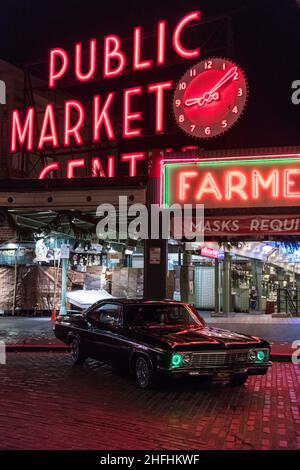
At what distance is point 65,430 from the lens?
625cm

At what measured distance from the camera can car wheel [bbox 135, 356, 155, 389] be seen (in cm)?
827

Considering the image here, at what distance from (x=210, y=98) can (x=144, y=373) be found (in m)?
9.80

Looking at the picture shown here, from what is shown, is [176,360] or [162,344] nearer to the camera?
[176,360]

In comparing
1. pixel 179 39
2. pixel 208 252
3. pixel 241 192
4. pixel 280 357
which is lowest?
pixel 280 357

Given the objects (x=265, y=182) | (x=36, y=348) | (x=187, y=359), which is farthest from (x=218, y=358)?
(x=265, y=182)

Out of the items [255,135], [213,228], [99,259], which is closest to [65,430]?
[213,228]

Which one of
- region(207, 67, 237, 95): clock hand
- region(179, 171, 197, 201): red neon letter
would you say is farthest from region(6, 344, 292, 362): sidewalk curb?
region(207, 67, 237, 95): clock hand

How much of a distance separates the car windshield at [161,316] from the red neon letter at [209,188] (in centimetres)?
539

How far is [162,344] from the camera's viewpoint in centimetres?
814

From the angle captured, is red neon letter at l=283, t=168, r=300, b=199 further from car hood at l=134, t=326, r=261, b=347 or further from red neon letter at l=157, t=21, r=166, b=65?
red neon letter at l=157, t=21, r=166, b=65

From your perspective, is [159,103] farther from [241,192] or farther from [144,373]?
[144,373]

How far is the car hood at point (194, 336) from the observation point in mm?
8242

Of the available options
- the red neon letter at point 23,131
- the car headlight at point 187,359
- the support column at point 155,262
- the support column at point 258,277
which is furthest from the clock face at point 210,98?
the support column at point 258,277

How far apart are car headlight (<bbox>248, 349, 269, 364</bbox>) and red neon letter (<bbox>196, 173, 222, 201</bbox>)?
6.56 metres
